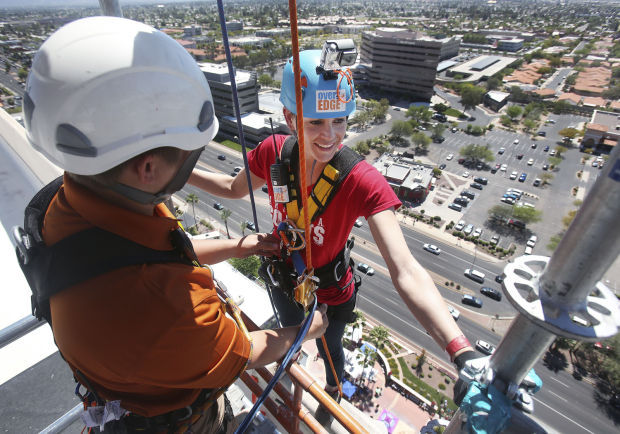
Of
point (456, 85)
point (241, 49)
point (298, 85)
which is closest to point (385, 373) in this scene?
point (298, 85)

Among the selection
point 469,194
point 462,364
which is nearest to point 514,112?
point 469,194

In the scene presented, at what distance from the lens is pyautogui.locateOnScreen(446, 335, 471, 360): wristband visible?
1.45 metres

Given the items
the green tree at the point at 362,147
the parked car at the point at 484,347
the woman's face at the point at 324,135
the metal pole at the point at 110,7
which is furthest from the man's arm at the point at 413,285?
the green tree at the point at 362,147

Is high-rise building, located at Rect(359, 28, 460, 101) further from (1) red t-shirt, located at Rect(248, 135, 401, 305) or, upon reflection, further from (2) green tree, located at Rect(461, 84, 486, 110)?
(1) red t-shirt, located at Rect(248, 135, 401, 305)

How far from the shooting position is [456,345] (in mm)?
1463

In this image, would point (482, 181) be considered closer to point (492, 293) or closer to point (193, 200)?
point (492, 293)

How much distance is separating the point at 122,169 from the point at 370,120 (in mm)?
39929

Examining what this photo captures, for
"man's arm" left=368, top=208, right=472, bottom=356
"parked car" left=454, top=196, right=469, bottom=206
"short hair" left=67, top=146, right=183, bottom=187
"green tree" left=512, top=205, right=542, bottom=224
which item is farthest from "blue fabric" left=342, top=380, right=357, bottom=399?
"parked car" left=454, top=196, right=469, bottom=206

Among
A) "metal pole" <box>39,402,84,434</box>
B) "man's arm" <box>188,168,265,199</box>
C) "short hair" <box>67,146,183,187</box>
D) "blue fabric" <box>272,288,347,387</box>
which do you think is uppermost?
"short hair" <box>67,146,183,187</box>

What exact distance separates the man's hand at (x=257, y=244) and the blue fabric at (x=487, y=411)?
1588 mm

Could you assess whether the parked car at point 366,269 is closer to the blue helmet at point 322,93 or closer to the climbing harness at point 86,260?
the blue helmet at point 322,93

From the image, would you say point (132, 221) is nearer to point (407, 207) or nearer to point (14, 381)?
point (14, 381)

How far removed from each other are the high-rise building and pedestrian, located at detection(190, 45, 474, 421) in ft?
149

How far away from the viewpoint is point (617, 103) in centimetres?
4150
